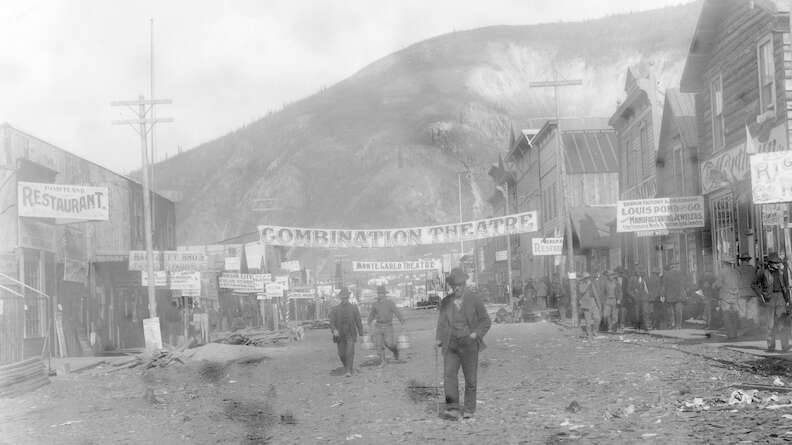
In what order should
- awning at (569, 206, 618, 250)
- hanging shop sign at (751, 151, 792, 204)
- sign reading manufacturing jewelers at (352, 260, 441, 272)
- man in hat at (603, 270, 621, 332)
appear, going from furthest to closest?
sign reading manufacturing jewelers at (352, 260, 441, 272) → awning at (569, 206, 618, 250) → man in hat at (603, 270, 621, 332) → hanging shop sign at (751, 151, 792, 204)

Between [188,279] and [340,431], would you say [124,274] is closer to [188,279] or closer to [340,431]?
[188,279]

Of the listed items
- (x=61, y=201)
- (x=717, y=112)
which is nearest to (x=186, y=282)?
(x=61, y=201)

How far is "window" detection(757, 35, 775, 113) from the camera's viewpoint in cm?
2123

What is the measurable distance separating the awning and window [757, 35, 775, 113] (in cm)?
A: 1638

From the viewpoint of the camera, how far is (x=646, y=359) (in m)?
16.6

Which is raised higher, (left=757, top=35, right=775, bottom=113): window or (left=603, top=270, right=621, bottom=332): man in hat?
(left=757, top=35, right=775, bottom=113): window

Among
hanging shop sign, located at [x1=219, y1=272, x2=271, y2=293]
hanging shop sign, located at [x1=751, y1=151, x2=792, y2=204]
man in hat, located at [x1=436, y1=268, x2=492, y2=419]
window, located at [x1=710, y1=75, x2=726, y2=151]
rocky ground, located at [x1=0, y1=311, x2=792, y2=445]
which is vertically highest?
window, located at [x1=710, y1=75, x2=726, y2=151]

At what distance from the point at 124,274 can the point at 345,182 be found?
16523cm

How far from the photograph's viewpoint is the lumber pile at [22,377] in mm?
16277

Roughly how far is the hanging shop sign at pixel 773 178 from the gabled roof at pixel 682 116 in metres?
13.1

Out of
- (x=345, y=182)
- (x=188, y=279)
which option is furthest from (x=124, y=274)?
(x=345, y=182)

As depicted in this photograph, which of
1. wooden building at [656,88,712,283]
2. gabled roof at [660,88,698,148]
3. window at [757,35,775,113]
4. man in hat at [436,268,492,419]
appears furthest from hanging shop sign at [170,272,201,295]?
man in hat at [436,268,492,419]

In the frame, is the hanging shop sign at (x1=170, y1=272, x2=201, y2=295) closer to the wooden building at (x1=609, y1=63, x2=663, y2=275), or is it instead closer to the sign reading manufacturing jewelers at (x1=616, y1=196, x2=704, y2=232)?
the sign reading manufacturing jewelers at (x1=616, y1=196, x2=704, y2=232)

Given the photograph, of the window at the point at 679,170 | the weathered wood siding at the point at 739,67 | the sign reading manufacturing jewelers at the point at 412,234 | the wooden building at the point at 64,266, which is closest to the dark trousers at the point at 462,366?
the wooden building at the point at 64,266
